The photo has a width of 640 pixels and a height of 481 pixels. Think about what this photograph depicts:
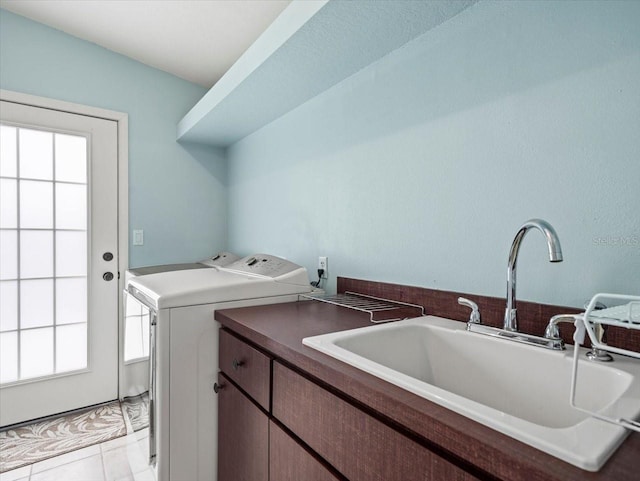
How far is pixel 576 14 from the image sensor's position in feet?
2.99

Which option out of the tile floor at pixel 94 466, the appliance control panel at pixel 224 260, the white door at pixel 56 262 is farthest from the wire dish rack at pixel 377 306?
the white door at pixel 56 262

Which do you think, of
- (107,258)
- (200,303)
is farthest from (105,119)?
(200,303)

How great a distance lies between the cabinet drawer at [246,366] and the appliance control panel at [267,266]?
0.38 metres

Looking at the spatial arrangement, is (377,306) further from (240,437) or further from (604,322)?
(604,322)

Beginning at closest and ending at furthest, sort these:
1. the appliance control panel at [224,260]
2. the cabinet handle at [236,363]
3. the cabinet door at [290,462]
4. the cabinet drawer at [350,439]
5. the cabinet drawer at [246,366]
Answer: the cabinet drawer at [350,439]
the cabinet door at [290,462]
the cabinet drawer at [246,366]
the cabinet handle at [236,363]
the appliance control panel at [224,260]

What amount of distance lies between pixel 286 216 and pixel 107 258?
1.32 meters

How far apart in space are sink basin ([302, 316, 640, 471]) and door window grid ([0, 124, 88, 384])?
2.16 metres

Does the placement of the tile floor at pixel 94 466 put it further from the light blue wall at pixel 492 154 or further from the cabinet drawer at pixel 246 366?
the light blue wall at pixel 492 154

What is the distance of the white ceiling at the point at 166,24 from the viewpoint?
184 cm

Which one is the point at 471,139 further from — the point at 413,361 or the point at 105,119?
the point at 105,119

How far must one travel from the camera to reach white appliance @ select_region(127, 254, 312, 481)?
1229 mm

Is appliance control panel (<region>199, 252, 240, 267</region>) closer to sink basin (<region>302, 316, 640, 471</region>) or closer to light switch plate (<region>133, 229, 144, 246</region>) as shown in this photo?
light switch plate (<region>133, 229, 144, 246</region>)

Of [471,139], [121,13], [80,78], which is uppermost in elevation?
[121,13]

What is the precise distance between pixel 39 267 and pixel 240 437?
1901mm
